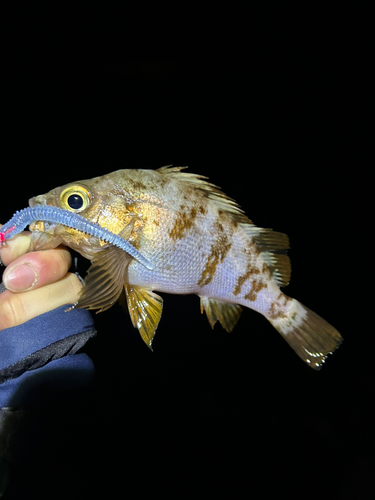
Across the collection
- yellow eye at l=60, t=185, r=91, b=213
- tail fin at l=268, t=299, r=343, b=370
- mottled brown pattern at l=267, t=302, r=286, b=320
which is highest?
yellow eye at l=60, t=185, r=91, b=213

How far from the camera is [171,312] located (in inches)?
70.4

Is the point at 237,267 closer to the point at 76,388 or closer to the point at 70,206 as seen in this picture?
the point at 70,206

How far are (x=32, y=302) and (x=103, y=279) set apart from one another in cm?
25

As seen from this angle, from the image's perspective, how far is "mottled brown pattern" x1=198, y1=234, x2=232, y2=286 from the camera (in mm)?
801

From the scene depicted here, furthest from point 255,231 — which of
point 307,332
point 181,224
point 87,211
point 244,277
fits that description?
point 87,211

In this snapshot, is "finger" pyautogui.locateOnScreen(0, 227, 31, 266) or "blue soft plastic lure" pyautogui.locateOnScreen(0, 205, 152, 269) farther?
"finger" pyautogui.locateOnScreen(0, 227, 31, 266)

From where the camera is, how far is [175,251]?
0.75 meters

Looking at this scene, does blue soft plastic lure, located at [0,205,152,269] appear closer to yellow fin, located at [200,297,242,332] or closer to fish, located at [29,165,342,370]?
fish, located at [29,165,342,370]

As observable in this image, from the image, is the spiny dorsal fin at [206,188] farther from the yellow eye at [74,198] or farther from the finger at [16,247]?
the finger at [16,247]

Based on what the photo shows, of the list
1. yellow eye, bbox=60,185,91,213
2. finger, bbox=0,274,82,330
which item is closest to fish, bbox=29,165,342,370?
yellow eye, bbox=60,185,91,213

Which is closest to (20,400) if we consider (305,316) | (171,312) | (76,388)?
(76,388)

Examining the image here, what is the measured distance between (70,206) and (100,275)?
18cm

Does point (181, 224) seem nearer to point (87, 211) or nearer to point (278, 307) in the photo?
point (87, 211)

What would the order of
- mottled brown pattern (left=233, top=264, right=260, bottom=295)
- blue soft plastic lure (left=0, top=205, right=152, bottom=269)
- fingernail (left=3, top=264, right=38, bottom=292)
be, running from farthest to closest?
mottled brown pattern (left=233, top=264, right=260, bottom=295) → fingernail (left=3, top=264, right=38, bottom=292) → blue soft plastic lure (left=0, top=205, right=152, bottom=269)
